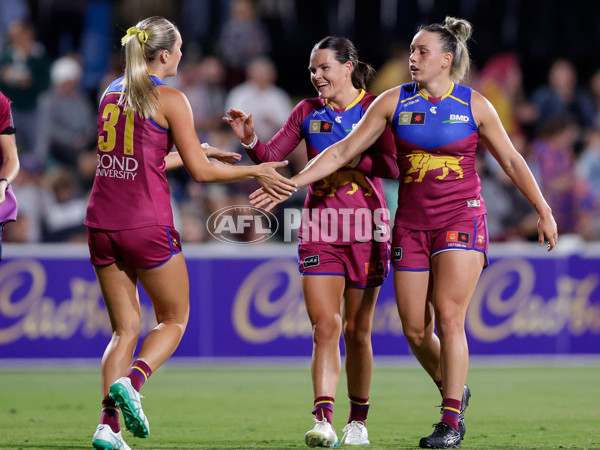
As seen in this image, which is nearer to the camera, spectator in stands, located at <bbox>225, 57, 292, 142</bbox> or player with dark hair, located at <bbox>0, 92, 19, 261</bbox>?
player with dark hair, located at <bbox>0, 92, 19, 261</bbox>

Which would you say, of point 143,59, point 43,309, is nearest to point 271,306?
point 43,309

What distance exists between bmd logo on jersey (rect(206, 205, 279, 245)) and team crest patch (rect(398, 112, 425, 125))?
5271 mm

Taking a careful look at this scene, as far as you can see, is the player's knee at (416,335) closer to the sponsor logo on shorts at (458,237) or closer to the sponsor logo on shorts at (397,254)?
the sponsor logo on shorts at (397,254)

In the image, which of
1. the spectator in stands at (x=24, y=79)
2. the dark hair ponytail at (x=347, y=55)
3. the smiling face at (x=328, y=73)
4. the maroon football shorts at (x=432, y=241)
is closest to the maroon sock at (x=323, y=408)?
the maroon football shorts at (x=432, y=241)

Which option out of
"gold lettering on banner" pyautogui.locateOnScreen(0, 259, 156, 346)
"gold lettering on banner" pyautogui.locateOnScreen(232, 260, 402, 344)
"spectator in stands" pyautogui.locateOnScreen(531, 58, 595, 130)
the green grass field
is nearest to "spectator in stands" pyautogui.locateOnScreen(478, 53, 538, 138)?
"spectator in stands" pyautogui.locateOnScreen(531, 58, 595, 130)

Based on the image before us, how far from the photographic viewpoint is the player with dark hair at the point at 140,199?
554cm

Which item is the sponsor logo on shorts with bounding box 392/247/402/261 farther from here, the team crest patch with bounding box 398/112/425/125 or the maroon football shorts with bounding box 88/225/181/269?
the maroon football shorts with bounding box 88/225/181/269

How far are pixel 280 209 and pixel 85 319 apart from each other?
2756 millimetres

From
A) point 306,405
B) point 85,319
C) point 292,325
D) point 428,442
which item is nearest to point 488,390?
point 306,405

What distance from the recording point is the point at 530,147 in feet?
46.4

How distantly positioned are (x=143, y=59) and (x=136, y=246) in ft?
3.50

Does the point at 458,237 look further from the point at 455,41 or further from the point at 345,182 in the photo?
the point at 455,41

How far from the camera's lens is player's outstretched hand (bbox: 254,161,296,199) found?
6164 millimetres

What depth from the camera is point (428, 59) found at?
6.08 m
